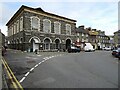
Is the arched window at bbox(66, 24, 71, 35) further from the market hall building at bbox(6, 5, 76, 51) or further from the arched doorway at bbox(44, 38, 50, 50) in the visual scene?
the arched doorway at bbox(44, 38, 50, 50)

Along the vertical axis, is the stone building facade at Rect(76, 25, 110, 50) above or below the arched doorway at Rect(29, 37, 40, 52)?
above

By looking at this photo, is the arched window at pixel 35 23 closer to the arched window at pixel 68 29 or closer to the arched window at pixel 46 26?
the arched window at pixel 46 26

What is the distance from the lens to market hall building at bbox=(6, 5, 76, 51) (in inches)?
1475

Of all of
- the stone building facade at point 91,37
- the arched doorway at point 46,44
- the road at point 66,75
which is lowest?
the road at point 66,75

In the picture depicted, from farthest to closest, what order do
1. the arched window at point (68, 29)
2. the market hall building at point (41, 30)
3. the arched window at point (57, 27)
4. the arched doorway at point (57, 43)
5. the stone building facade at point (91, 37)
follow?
the stone building facade at point (91, 37) → the arched window at point (68, 29) → the arched doorway at point (57, 43) → the arched window at point (57, 27) → the market hall building at point (41, 30)

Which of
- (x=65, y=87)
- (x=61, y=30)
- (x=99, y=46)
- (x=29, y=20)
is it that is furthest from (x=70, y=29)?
(x=65, y=87)

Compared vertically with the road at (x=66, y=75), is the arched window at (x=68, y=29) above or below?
above

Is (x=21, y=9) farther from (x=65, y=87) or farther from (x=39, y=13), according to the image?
(x=65, y=87)

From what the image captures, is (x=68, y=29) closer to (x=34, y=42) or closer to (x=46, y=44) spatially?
(x=46, y=44)

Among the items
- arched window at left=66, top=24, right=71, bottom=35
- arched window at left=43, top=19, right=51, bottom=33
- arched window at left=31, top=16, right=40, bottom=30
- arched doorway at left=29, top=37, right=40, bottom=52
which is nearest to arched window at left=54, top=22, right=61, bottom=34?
arched window at left=43, top=19, right=51, bottom=33

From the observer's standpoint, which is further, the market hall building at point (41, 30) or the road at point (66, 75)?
the market hall building at point (41, 30)

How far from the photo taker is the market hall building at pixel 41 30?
123ft

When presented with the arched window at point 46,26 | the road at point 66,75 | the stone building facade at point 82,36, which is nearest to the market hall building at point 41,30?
the arched window at point 46,26

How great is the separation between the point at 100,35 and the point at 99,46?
22.7 feet
